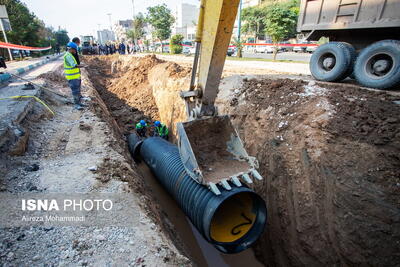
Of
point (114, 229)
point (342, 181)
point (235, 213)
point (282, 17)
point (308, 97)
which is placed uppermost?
point (282, 17)

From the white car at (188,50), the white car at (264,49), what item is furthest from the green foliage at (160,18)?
the white car at (264,49)

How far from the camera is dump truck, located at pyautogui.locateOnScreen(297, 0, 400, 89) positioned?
5191 mm

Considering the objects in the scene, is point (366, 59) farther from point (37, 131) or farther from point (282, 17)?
point (282, 17)

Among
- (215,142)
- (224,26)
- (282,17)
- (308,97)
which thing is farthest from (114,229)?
(282,17)

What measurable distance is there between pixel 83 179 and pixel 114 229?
4.18 feet

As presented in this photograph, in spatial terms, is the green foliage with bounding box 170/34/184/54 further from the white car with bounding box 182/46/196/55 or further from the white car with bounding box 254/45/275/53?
the white car with bounding box 254/45/275/53

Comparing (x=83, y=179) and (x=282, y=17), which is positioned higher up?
(x=282, y=17)

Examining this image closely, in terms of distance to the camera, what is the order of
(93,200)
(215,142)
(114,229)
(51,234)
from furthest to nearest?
(215,142)
(93,200)
(114,229)
(51,234)

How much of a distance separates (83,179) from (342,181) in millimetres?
4359

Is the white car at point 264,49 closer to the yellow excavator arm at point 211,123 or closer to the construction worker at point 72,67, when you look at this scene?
the construction worker at point 72,67

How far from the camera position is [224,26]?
2.98 meters

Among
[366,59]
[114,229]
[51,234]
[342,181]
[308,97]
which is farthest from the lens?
[366,59]

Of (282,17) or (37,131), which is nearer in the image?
(37,131)

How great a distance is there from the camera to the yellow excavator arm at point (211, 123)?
304cm
